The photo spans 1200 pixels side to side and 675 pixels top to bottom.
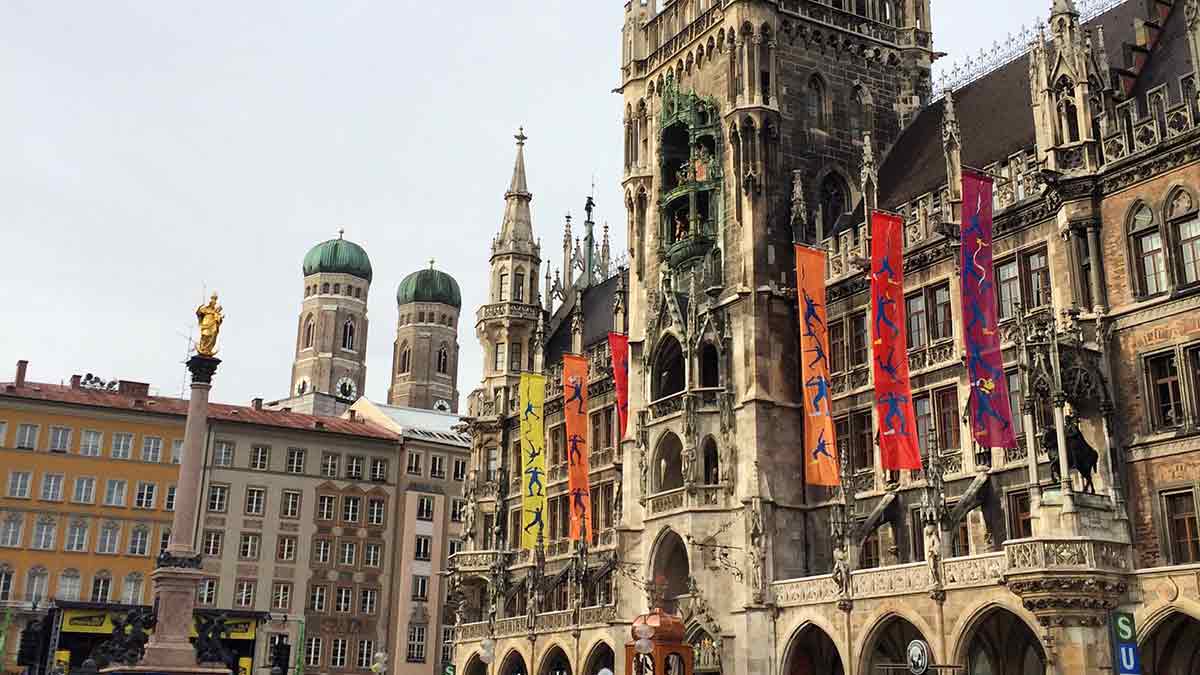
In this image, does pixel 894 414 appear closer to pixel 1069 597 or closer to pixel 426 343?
pixel 1069 597

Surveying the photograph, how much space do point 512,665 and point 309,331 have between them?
334 ft

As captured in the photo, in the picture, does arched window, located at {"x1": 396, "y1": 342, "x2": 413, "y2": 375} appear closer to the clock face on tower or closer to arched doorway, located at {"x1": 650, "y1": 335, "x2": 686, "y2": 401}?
the clock face on tower

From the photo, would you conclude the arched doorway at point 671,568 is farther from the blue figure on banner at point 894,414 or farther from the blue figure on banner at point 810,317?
the blue figure on banner at point 894,414

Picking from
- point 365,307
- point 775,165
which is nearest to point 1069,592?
point 775,165

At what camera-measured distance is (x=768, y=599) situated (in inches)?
1515

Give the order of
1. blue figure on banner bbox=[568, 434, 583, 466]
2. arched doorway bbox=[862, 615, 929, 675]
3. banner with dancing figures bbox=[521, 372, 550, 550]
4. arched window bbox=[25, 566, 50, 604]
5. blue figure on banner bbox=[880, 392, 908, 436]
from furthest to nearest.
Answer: arched window bbox=[25, 566, 50, 604]
banner with dancing figures bbox=[521, 372, 550, 550]
blue figure on banner bbox=[568, 434, 583, 466]
blue figure on banner bbox=[880, 392, 908, 436]
arched doorway bbox=[862, 615, 929, 675]

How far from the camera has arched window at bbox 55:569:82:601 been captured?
226 feet

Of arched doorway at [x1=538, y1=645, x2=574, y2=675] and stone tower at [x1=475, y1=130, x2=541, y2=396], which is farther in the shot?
stone tower at [x1=475, y1=130, x2=541, y2=396]

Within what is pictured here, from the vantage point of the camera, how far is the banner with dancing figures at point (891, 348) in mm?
35438

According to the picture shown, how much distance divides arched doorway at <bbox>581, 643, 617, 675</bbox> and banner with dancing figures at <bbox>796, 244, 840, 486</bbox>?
40.8 feet

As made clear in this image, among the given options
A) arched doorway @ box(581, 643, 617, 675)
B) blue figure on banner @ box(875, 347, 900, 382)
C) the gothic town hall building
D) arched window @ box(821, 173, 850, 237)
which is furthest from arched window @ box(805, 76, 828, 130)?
arched doorway @ box(581, 643, 617, 675)

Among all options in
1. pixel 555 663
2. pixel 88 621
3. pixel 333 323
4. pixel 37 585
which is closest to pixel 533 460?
pixel 555 663

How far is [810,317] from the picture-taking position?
1578 inches

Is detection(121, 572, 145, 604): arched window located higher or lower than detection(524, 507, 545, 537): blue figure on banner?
lower
